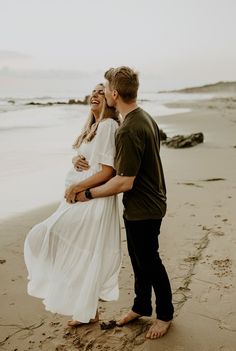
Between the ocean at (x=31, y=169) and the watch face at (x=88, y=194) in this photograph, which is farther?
the ocean at (x=31, y=169)

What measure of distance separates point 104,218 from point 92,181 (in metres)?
0.28

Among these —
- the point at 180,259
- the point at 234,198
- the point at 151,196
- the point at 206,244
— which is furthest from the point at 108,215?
the point at 234,198

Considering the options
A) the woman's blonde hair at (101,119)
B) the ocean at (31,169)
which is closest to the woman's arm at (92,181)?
the woman's blonde hair at (101,119)

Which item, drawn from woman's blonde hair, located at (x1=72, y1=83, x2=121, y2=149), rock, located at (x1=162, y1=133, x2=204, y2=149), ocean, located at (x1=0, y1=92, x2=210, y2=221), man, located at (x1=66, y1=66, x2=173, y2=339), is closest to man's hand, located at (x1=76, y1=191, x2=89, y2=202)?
man, located at (x1=66, y1=66, x2=173, y2=339)

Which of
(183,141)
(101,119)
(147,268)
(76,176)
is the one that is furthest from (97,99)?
(183,141)

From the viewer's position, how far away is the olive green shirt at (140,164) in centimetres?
289

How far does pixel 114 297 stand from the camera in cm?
331

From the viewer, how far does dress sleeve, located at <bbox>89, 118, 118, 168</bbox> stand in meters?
3.06

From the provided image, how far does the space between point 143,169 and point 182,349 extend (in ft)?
4.39

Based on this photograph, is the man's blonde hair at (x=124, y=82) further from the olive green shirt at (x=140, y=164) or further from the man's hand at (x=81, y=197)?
the man's hand at (x=81, y=197)

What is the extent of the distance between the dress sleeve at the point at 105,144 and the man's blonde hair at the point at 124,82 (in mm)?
241

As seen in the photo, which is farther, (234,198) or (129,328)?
(234,198)

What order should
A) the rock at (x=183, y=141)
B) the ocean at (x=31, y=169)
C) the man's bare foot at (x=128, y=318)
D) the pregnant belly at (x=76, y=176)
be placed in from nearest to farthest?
the pregnant belly at (x=76, y=176) → the man's bare foot at (x=128, y=318) → the ocean at (x=31, y=169) → the rock at (x=183, y=141)

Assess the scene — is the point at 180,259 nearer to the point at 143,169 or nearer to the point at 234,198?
the point at 143,169
